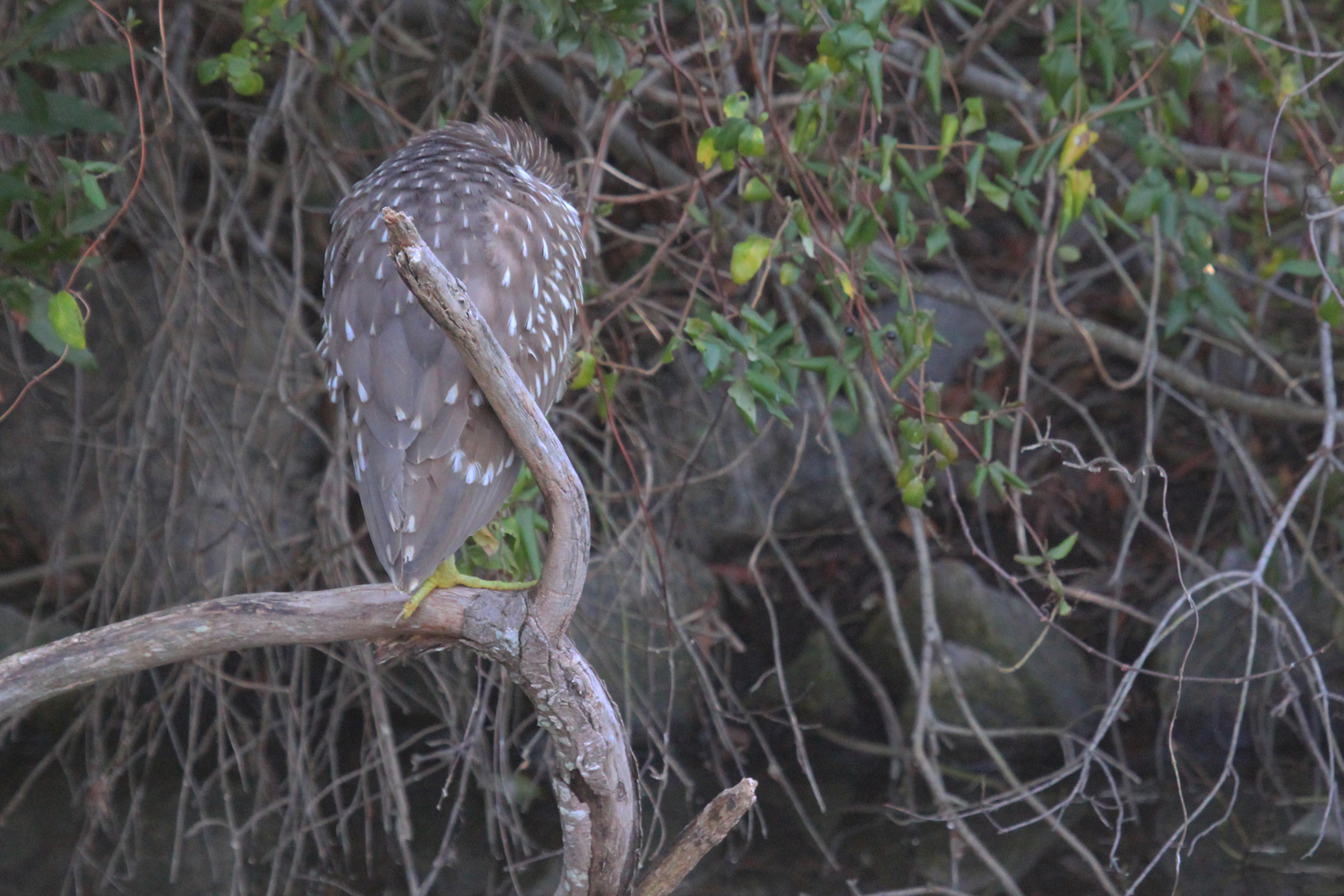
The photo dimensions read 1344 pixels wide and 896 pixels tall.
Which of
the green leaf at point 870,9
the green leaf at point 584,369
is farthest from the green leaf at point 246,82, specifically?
the green leaf at point 870,9

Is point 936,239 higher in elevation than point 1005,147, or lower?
lower

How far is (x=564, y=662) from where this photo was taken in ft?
6.80

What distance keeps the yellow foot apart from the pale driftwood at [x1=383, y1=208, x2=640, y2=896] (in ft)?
0.11

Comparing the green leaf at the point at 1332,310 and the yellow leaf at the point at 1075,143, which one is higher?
the yellow leaf at the point at 1075,143

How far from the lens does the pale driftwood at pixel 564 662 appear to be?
73.0 inches

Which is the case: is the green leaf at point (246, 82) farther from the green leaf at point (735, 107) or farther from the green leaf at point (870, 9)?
the green leaf at point (870, 9)

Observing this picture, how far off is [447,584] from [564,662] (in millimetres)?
258

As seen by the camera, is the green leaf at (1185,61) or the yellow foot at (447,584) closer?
the yellow foot at (447,584)

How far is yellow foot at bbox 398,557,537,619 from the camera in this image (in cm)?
207

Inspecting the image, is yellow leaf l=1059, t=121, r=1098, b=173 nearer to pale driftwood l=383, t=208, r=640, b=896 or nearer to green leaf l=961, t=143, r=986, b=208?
green leaf l=961, t=143, r=986, b=208

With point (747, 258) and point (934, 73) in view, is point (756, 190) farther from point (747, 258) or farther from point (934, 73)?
point (934, 73)

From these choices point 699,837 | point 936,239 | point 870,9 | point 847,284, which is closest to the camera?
point 699,837

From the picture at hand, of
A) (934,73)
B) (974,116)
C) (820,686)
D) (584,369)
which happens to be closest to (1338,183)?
(974,116)

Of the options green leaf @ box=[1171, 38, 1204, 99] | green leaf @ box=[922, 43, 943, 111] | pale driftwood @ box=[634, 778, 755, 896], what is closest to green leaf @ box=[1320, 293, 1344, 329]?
green leaf @ box=[1171, 38, 1204, 99]
